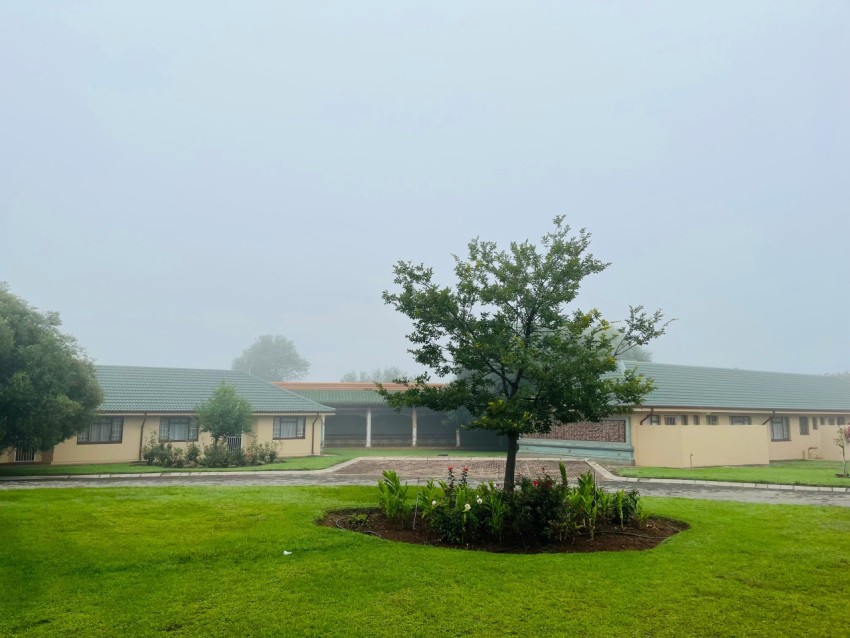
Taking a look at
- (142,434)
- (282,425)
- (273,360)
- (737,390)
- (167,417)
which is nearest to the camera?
(142,434)

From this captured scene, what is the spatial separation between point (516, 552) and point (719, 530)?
4.07 m

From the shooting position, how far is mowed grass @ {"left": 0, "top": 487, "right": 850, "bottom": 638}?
20.2 feet

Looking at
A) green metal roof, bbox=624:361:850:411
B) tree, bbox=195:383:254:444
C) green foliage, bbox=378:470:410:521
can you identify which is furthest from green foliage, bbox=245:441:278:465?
green foliage, bbox=378:470:410:521

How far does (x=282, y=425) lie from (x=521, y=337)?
23709mm

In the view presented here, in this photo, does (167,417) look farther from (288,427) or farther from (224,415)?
(288,427)

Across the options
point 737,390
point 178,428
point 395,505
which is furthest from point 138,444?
point 737,390

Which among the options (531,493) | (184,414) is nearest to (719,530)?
(531,493)

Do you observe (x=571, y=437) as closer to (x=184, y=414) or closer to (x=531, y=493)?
(x=184, y=414)

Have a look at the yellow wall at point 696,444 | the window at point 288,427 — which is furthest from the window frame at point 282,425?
the yellow wall at point 696,444

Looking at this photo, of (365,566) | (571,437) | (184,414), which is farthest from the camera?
(571,437)

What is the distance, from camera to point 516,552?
9258 mm

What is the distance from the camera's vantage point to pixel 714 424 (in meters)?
30.8

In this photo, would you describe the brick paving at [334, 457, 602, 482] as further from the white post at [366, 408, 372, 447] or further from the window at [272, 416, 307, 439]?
the white post at [366, 408, 372, 447]

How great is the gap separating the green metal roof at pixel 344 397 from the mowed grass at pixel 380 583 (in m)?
29.9
